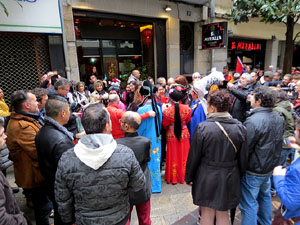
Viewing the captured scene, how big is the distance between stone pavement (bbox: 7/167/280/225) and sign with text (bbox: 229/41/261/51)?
10938mm

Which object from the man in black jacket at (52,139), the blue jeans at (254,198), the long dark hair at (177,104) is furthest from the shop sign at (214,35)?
the man in black jacket at (52,139)

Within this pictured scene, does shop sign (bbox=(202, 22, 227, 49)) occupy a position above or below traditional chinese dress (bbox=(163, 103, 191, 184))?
above

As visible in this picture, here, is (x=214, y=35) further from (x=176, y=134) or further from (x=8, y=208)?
(x=8, y=208)

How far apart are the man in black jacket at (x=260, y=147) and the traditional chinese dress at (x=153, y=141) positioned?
139cm

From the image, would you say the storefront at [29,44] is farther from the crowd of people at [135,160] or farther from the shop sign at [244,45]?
the shop sign at [244,45]

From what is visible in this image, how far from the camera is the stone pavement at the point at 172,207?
2.84 metres

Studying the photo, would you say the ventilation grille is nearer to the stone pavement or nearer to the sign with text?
the stone pavement

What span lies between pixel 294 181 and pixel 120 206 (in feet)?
4.53

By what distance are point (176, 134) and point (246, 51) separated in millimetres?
12860

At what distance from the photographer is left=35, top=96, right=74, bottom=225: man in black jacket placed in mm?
1994

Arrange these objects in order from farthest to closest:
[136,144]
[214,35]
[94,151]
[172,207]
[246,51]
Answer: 1. [246,51]
2. [214,35]
3. [172,207]
4. [136,144]
5. [94,151]

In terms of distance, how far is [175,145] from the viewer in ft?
11.8

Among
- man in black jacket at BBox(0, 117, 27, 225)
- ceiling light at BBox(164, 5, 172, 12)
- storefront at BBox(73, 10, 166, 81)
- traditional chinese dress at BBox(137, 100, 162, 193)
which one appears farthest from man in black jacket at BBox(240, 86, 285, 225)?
ceiling light at BBox(164, 5, 172, 12)

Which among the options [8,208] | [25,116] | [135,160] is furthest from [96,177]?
[25,116]
